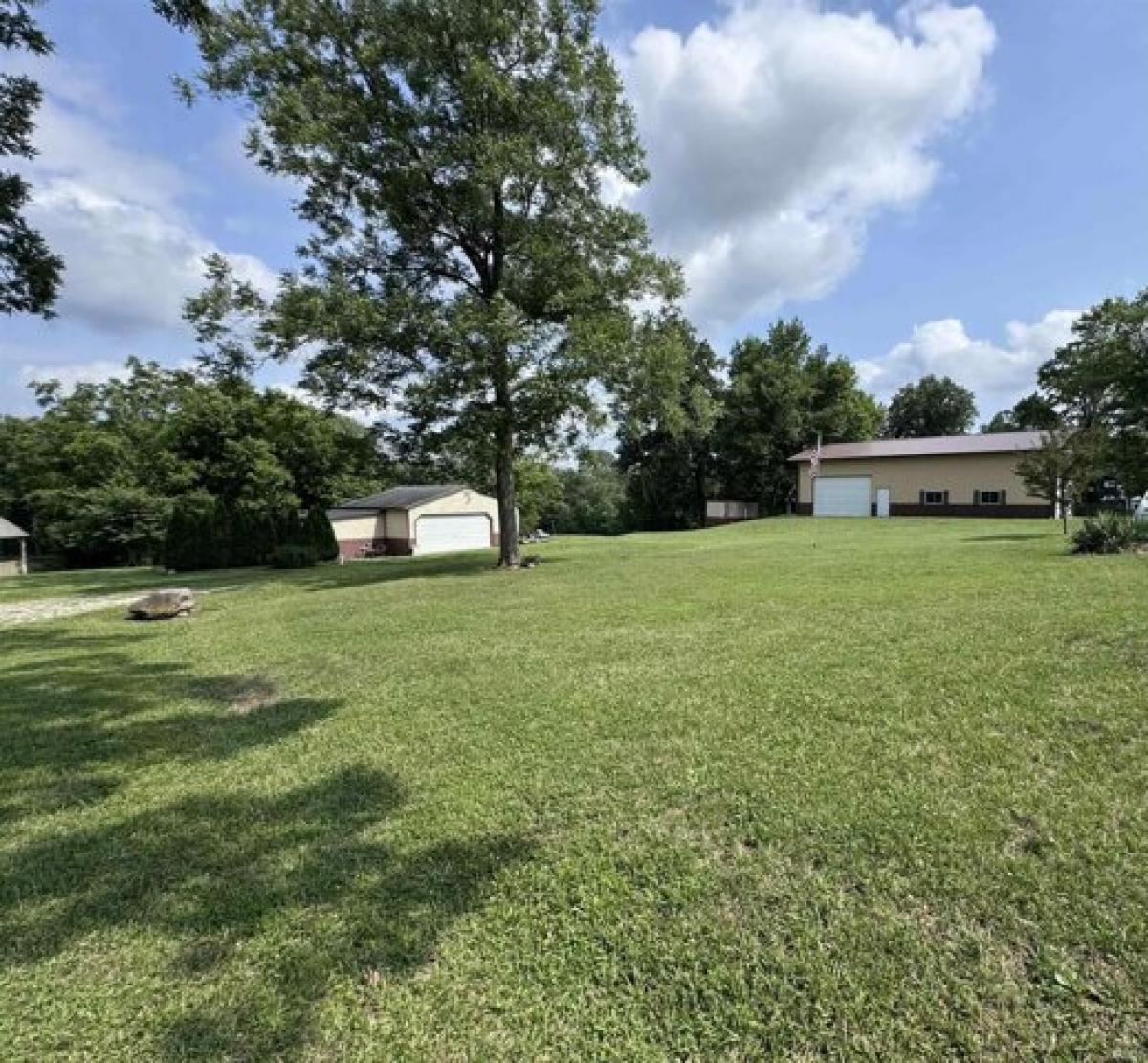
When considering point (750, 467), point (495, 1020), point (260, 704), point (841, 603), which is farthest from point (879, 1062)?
point (750, 467)

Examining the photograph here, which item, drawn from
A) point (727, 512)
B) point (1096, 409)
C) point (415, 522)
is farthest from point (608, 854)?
point (1096, 409)

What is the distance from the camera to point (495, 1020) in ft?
7.47

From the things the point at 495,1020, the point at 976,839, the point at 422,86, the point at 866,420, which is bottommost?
the point at 495,1020

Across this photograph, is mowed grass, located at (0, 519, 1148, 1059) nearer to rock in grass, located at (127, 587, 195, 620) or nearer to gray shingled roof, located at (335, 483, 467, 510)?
rock in grass, located at (127, 587, 195, 620)

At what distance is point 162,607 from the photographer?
38.0 ft

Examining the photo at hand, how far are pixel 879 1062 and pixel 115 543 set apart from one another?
38.1 metres

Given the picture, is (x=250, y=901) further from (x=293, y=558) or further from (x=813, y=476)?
(x=813, y=476)

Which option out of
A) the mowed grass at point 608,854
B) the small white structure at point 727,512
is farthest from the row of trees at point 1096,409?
the small white structure at point 727,512

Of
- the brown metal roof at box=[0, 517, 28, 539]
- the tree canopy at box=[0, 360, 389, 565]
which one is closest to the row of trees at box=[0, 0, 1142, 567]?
the tree canopy at box=[0, 360, 389, 565]

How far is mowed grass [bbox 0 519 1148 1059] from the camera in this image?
225 cm

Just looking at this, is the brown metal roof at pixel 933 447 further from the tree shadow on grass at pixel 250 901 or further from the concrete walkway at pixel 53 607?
the tree shadow on grass at pixel 250 901

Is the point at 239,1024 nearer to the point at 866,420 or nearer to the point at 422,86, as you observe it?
the point at 422,86

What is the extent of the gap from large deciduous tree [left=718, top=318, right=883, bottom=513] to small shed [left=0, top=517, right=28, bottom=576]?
3838cm

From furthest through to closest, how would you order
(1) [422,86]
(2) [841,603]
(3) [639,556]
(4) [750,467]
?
(4) [750,467], (3) [639,556], (1) [422,86], (2) [841,603]
